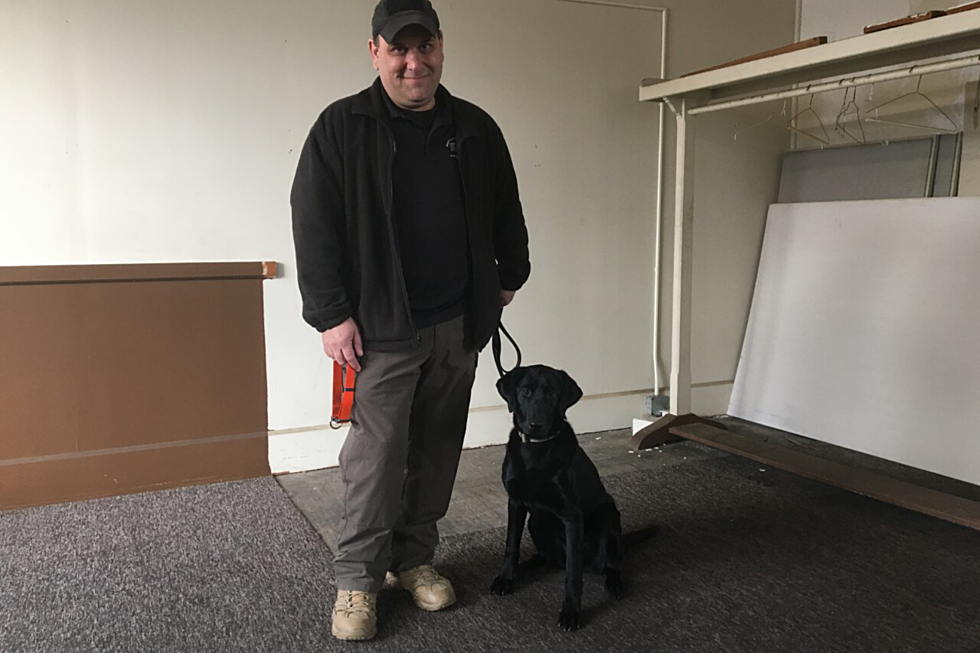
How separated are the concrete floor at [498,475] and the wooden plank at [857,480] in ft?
0.63

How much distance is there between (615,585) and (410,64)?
1.34 metres

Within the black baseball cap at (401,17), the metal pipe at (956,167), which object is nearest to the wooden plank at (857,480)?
the metal pipe at (956,167)

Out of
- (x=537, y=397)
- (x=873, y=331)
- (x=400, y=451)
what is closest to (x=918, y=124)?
(x=873, y=331)

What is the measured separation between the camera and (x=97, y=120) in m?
2.67

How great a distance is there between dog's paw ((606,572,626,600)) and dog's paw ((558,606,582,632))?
0.56 feet

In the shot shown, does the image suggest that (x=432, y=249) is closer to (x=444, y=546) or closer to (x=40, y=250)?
(x=444, y=546)

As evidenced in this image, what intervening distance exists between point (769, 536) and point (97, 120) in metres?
2.51

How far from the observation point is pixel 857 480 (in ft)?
8.44

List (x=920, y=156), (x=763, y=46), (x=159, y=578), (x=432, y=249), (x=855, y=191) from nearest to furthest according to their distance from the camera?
1. (x=432, y=249)
2. (x=159, y=578)
3. (x=920, y=156)
4. (x=855, y=191)
5. (x=763, y=46)

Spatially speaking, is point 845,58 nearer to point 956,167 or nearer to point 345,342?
point 956,167

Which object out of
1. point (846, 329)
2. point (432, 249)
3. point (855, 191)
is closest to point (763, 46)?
point (855, 191)

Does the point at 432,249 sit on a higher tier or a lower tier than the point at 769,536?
higher

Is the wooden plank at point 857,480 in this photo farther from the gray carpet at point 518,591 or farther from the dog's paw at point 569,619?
the dog's paw at point 569,619

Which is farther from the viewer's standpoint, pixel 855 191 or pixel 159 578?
pixel 855 191
